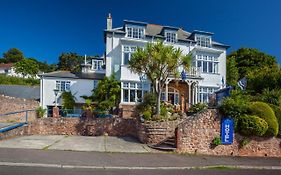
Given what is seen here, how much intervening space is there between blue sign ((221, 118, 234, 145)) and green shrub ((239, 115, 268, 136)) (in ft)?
2.04

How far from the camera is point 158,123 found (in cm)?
1309

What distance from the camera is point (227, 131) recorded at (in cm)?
1198

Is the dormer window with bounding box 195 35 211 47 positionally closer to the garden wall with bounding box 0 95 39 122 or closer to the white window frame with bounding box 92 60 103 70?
the white window frame with bounding box 92 60 103 70

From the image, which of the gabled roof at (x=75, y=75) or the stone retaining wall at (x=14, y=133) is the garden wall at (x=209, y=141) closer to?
the stone retaining wall at (x=14, y=133)

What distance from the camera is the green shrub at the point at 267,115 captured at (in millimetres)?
12243

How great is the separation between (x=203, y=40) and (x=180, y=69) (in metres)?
5.75

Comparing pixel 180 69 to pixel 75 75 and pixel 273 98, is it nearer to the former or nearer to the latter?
pixel 273 98

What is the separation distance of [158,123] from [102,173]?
6.25 m

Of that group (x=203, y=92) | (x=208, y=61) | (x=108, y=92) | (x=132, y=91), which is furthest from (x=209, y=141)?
(x=208, y=61)

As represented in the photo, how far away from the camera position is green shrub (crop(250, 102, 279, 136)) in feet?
40.2

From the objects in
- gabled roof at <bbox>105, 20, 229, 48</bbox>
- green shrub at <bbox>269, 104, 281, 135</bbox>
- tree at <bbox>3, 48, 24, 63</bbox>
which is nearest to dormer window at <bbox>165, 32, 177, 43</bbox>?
gabled roof at <bbox>105, 20, 229, 48</bbox>

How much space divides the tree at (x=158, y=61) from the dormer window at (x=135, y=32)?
414 inches

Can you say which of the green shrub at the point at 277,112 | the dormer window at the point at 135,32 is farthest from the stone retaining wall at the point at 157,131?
the dormer window at the point at 135,32

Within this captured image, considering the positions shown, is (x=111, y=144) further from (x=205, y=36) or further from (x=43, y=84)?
(x=205, y=36)
